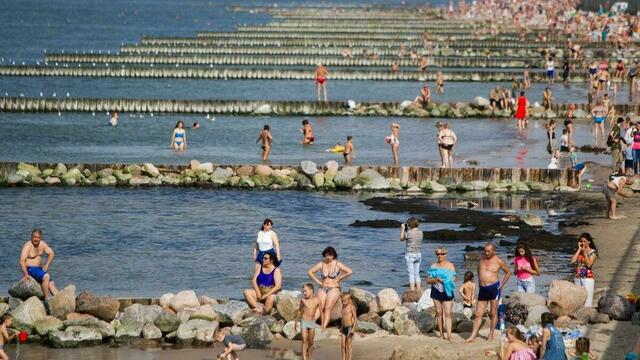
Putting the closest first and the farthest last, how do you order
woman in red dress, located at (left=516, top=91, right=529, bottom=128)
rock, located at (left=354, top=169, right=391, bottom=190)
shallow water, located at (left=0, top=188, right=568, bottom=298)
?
shallow water, located at (left=0, top=188, right=568, bottom=298), rock, located at (left=354, top=169, right=391, bottom=190), woman in red dress, located at (left=516, top=91, right=529, bottom=128)

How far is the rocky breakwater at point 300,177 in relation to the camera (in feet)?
149

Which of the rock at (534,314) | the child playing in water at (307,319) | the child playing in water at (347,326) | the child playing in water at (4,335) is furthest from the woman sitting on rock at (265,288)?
the rock at (534,314)

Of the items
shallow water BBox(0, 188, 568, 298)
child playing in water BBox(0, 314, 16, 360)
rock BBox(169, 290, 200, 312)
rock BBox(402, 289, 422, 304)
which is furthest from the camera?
shallow water BBox(0, 188, 568, 298)

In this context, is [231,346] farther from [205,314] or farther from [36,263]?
[36,263]

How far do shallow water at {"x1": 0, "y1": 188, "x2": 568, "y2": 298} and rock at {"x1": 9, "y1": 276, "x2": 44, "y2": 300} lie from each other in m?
3.65

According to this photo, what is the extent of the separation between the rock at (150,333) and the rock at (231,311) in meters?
1.18

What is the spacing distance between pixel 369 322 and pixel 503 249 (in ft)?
32.1

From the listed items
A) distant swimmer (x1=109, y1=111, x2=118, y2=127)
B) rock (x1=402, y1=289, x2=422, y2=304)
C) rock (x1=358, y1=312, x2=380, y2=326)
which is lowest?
rock (x1=358, y1=312, x2=380, y2=326)

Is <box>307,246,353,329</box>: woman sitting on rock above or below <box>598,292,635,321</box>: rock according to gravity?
above

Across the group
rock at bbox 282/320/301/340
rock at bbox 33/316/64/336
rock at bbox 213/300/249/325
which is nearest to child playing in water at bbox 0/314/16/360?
rock at bbox 33/316/64/336

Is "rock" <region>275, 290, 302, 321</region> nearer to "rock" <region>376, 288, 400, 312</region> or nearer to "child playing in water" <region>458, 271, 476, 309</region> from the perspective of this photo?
"rock" <region>376, 288, 400, 312</region>

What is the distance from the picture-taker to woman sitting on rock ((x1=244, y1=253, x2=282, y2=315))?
27.0 meters

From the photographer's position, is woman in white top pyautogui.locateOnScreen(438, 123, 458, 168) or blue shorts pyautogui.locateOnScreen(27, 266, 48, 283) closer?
blue shorts pyautogui.locateOnScreen(27, 266, 48, 283)

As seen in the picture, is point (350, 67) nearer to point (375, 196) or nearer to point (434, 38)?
point (434, 38)
